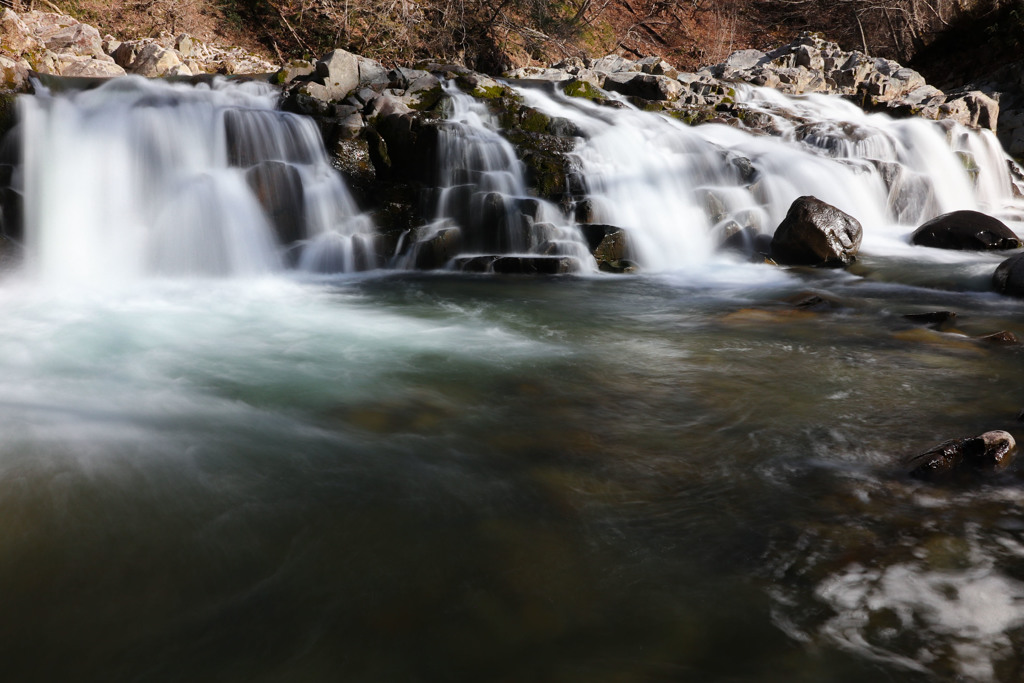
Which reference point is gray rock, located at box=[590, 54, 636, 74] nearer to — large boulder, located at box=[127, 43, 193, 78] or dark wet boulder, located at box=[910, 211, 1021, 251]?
dark wet boulder, located at box=[910, 211, 1021, 251]

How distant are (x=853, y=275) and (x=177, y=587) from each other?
27.6ft

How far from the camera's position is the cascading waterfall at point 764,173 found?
1001cm

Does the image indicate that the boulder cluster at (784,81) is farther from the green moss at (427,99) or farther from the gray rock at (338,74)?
the gray rock at (338,74)

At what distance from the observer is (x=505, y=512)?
2795mm

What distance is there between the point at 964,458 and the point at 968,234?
8.80 metres

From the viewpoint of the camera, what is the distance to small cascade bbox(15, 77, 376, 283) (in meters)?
8.06

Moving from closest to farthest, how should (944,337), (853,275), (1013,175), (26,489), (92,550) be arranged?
(92,550), (26,489), (944,337), (853,275), (1013,175)

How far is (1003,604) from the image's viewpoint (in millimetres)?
2127

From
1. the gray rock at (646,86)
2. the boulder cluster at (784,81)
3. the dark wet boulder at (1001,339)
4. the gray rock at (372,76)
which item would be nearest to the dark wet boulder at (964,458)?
the dark wet boulder at (1001,339)

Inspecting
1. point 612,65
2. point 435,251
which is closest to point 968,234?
point 435,251

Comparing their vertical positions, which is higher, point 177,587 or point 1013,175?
point 1013,175

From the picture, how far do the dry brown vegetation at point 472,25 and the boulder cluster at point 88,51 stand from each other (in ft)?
3.96

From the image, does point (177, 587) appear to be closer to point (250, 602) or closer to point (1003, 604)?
point (250, 602)

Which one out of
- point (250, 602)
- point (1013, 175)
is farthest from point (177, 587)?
point (1013, 175)
